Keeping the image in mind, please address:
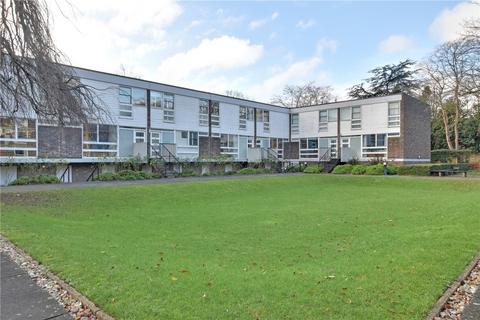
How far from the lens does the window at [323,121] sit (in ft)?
109

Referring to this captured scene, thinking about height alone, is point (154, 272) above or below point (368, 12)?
below

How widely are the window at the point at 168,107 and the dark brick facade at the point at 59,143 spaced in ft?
21.8

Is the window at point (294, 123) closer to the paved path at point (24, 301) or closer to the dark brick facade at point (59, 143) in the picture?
the dark brick facade at point (59, 143)

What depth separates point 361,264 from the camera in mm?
5207

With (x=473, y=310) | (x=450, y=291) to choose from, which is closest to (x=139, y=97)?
(x=450, y=291)

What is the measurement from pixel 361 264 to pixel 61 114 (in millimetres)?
7257

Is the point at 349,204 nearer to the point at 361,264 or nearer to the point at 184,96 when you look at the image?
the point at 361,264

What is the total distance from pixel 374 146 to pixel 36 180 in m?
25.6

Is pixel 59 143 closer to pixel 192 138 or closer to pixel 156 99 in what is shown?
pixel 156 99

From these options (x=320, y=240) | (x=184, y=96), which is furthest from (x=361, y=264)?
(x=184, y=96)

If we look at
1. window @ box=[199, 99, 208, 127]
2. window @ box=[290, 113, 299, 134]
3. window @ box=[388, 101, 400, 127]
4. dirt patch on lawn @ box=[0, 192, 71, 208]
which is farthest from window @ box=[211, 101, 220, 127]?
dirt patch on lawn @ box=[0, 192, 71, 208]

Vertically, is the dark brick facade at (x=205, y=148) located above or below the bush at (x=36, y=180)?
above

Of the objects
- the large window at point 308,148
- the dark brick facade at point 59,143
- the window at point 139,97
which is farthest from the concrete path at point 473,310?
the large window at point 308,148

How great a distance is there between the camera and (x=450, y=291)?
4.25 metres
